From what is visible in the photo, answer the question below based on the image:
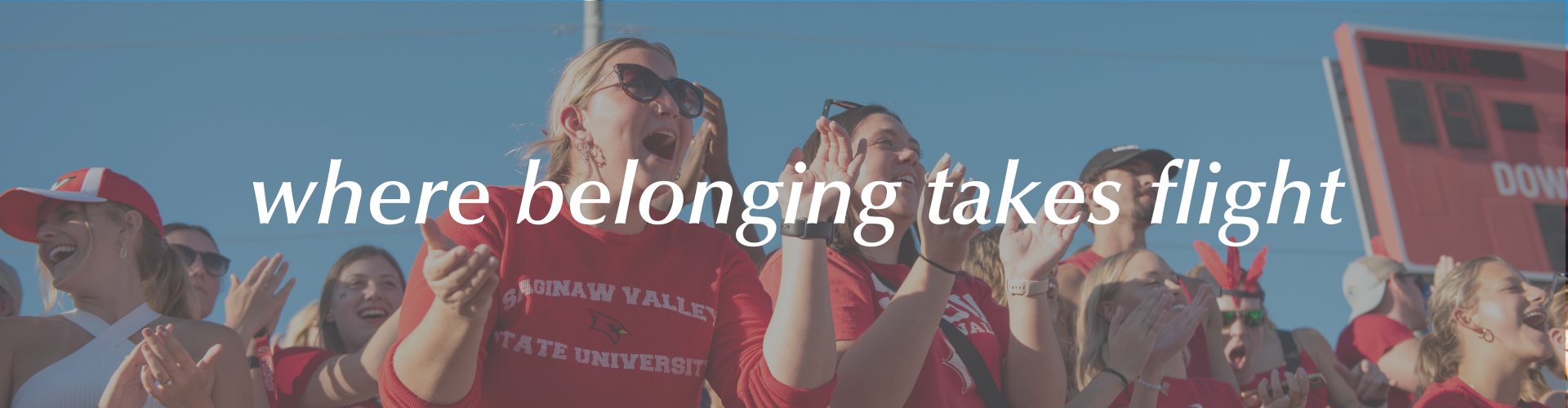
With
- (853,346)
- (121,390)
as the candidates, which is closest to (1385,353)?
(853,346)

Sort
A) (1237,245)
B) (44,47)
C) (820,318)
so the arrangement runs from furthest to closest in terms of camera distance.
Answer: (44,47) → (1237,245) → (820,318)

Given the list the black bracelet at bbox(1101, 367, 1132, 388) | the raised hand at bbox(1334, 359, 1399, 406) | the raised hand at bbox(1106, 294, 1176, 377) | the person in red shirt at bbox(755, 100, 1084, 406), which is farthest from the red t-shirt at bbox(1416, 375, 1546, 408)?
the person in red shirt at bbox(755, 100, 1084, 406)

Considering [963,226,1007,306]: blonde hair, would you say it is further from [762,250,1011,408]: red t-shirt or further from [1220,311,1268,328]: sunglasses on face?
[1220,311,1268,328]: sunglasses on face

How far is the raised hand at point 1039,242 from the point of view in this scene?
10.2 feet

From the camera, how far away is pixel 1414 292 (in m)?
6.82

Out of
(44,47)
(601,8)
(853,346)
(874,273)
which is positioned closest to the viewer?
(853,346)

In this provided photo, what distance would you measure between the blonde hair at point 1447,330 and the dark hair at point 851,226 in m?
2.66

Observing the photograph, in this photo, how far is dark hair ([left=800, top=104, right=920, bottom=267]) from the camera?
10.7 feet

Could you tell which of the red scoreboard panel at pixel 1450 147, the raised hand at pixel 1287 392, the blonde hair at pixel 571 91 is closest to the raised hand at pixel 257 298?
the blonde hair at pixel 571 91

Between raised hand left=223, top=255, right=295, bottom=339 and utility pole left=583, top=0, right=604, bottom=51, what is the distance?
257cm

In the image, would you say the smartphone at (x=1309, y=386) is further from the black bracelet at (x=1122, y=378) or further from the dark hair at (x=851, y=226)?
the dark hair at (x=851, y=226)

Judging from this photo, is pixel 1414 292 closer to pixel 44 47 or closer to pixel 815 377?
pixel 815 377

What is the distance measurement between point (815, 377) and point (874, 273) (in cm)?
86

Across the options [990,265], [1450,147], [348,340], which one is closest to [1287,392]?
[990,265]
